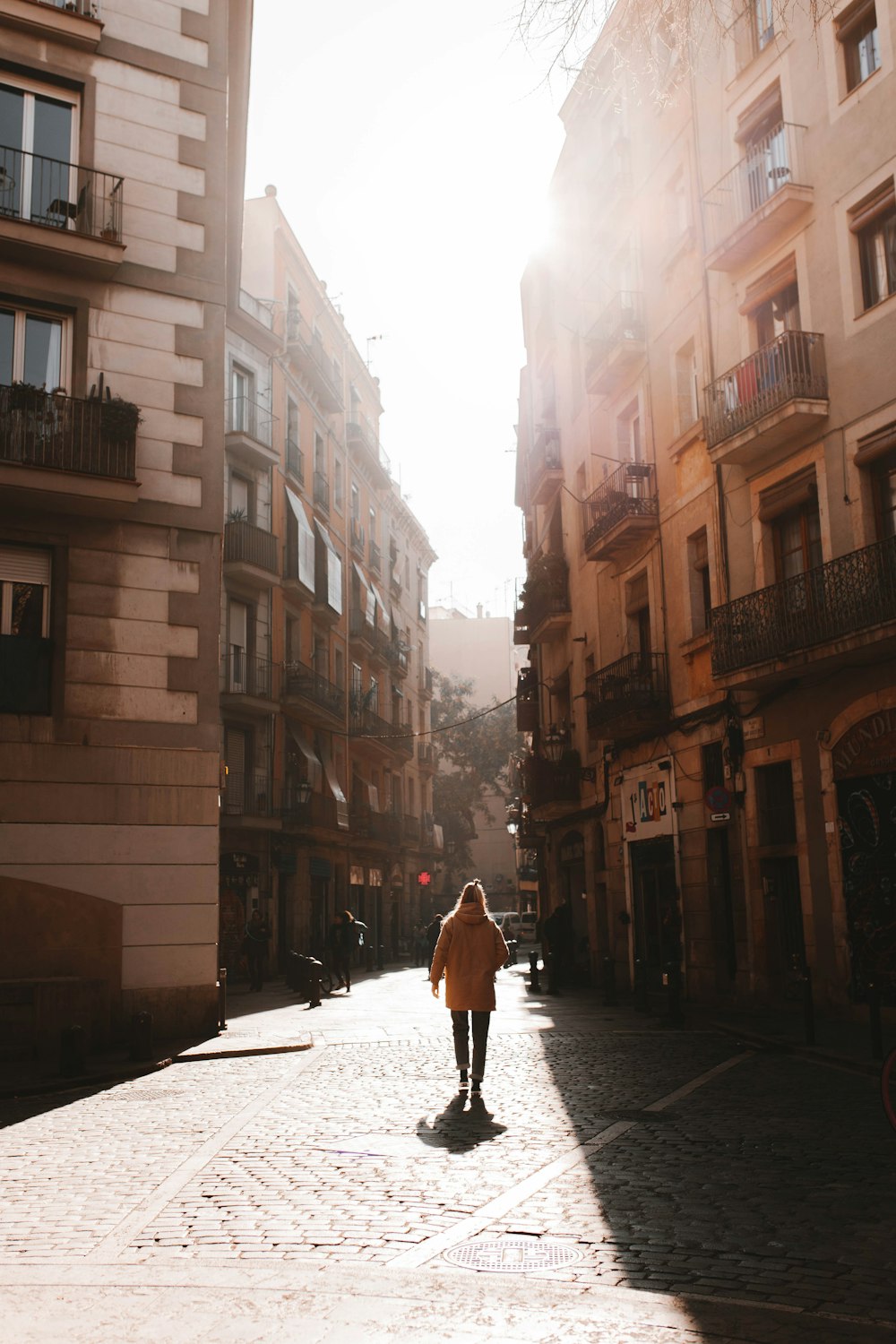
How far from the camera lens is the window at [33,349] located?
16.8 metres

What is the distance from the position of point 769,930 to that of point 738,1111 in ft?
33.9

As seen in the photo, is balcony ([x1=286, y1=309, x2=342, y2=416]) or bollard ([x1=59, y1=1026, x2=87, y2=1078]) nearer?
bollard ([x1=59, y1=1026, x2=87, y2=1078])

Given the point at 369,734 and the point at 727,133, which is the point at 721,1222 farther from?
the point at 369,734

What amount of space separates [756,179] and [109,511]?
1139 centimetres

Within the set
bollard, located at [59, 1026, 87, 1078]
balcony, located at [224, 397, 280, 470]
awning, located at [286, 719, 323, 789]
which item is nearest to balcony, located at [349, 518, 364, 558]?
balcony, located at [224, 397, 280, 470]

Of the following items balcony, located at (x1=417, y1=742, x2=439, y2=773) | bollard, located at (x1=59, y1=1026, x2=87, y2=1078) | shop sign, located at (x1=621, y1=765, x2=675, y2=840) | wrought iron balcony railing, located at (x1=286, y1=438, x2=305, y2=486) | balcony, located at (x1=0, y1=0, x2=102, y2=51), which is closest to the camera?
bollard, located at (x1=59, y1=1026, x2=87, y2=1078)

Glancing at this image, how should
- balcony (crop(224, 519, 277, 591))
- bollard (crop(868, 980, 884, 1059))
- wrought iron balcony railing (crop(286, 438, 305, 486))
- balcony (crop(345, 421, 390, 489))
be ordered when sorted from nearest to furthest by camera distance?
1. bollard (crop(868, 980, 884, 1059))
2. balcony (crop(224, 519, 277, 591))
3. wrought iron balcony railing (crop(286, 438, 305, 486))
4. balcony (crop(345, 421, 390, 489))

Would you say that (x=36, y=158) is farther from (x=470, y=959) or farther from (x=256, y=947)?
(x=256, y=947)

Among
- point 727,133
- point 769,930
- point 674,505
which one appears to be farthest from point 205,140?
point 769,930

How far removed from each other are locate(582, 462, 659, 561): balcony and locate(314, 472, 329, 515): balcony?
15836mm

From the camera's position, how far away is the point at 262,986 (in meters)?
29.9

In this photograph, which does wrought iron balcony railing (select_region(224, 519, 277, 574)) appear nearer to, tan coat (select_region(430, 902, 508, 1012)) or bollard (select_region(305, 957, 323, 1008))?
bollard (select_region(305, 957, 323, 1008))

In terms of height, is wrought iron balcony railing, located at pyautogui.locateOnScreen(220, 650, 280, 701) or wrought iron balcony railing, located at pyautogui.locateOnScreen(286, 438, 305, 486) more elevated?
wrought iron balcony railing, located at pyautogui.locateOnScreen(286, 438, 305, 486)

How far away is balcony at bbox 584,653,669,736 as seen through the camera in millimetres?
23844
